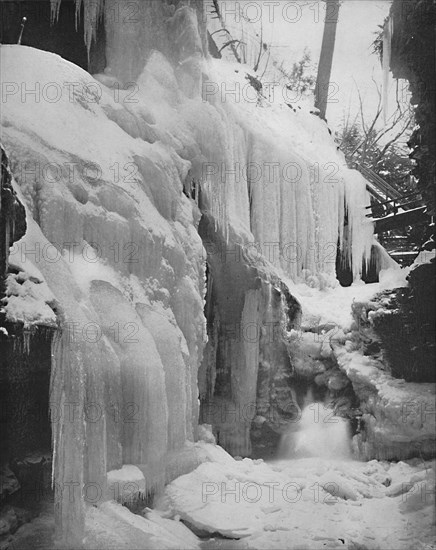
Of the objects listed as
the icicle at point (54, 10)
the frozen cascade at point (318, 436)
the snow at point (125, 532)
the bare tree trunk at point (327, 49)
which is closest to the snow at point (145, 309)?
the snow at point (125, 532)

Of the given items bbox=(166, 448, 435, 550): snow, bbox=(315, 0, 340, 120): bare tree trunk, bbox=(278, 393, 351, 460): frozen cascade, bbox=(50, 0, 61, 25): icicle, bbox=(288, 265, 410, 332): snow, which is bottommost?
bbox=(166, 448, 435, 550): snow

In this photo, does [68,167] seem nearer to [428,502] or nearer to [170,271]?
[170,271]

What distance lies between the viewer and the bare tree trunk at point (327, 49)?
24.0ft

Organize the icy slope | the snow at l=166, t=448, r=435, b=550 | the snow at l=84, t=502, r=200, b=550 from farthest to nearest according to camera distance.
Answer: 1. the snow at l=166, t=448, r=435, b=550
2. the icy slope
3. the snow at l=84, t=502, r=200, b=550

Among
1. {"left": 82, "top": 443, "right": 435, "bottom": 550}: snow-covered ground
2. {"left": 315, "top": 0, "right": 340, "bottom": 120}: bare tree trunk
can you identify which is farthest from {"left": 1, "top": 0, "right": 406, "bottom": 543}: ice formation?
{"left": 315, "top": 0, "right": 340, "bottom": 120}: bare tree trunk

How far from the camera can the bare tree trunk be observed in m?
7.32

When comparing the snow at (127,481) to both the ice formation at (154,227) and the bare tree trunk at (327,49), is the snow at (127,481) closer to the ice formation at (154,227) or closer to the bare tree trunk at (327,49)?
the ice formation at (154,227)

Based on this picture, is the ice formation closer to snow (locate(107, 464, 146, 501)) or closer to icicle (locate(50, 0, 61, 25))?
snow (locate(107, 464, 146, 501))

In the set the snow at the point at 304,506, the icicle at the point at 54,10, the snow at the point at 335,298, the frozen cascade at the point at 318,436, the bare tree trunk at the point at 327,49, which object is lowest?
the snow at the point at 304,506

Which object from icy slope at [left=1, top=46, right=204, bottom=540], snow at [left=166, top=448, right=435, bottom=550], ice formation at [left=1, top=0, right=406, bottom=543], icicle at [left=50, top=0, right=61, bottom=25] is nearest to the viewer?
icy slope at [left=1, top=46, right=204, bottom=540]

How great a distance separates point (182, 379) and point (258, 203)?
3566mm

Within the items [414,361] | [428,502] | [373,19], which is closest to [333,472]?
[428,502]

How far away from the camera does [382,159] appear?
10031 millimetres

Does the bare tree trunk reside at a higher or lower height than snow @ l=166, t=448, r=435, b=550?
higher
